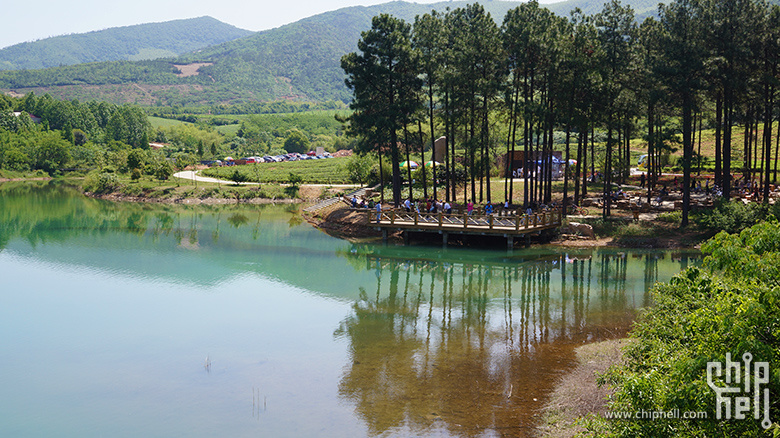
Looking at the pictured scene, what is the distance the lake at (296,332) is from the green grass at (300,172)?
107ft

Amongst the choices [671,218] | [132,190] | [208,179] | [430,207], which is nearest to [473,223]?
[430,207]

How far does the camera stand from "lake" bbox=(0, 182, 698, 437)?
17109 mm

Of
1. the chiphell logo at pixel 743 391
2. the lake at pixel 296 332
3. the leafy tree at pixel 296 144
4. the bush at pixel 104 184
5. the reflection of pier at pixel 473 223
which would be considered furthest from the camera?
the leafy tree at pixel 296 144

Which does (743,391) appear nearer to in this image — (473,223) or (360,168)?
(473,223)

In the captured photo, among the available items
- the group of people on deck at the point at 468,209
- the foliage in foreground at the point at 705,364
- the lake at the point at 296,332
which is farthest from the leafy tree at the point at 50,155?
the foliage in foreground at the point at 705,364

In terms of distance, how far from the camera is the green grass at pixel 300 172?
253ft

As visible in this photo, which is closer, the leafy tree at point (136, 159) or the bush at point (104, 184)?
the bush at point (104, 184)

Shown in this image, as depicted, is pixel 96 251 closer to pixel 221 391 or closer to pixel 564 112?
pixel 221 391

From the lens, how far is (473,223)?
3978 centimetres

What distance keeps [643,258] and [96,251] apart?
117 ft

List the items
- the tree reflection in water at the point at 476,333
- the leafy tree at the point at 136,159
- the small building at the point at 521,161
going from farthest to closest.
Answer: the leafy tree at the point at 136,159 < the small building at the point at 521,161 < the tree reflection in water at the point at 476,333

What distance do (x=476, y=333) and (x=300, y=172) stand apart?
68497mm

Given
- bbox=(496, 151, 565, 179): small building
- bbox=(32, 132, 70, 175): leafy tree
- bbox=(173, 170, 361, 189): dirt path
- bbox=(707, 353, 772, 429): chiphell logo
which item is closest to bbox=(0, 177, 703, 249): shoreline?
bbox=(173, 170, 361, 189): dirt path

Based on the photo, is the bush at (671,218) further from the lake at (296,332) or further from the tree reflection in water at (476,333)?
the tree reflection in water at (476,333)
